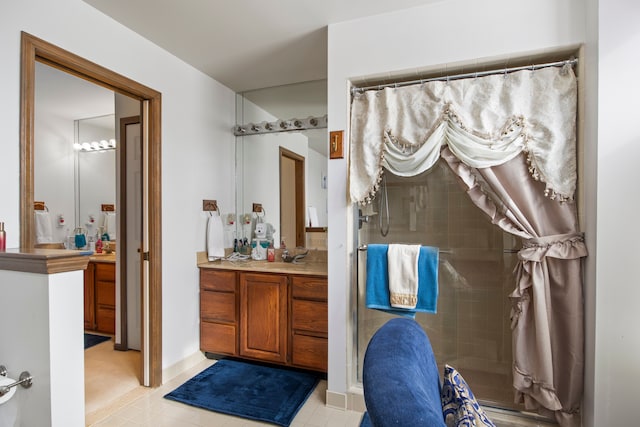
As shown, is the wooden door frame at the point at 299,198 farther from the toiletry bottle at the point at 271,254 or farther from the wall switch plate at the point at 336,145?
the wall switch plate at the point at 336,145

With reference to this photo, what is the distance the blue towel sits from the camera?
195 centimetres

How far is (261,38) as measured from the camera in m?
2.38

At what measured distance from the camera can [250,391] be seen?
7.69 ft

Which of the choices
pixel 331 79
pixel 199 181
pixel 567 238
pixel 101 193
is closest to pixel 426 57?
pixel 331 79

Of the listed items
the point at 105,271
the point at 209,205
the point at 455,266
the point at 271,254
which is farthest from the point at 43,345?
the point at 105,271

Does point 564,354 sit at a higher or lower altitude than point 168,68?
lower

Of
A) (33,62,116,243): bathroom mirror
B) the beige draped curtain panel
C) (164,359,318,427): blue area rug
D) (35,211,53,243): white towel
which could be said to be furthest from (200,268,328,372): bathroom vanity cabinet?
(33,62,116,243): bathroom mirror

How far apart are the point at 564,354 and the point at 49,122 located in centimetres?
543

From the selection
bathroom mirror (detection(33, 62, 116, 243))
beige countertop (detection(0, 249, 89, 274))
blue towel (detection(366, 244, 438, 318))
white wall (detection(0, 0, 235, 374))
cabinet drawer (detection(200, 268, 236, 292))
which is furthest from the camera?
bathroom mirror (detection(33, 62, 116, 243))

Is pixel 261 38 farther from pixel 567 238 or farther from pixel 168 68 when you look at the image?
pixel 567 238

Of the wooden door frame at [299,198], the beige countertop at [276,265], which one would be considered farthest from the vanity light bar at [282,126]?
the beige countertop at [276,265]

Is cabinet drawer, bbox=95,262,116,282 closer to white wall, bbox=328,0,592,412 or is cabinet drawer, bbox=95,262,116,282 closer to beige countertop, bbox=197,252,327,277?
beige countertop, bbox=197,252,327,277

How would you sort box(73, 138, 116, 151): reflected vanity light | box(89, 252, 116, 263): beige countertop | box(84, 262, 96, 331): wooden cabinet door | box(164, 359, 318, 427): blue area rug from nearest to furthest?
box(164, 359, 318, 427): blue area rug → box(89, 252, 116, 263): beige countertop → box(84, 262, 96, 331): wooden cabinet door → box(73, 138, 116, 151): reflected vanity light

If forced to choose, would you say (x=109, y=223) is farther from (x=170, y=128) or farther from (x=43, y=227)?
(x=170, y=128)
